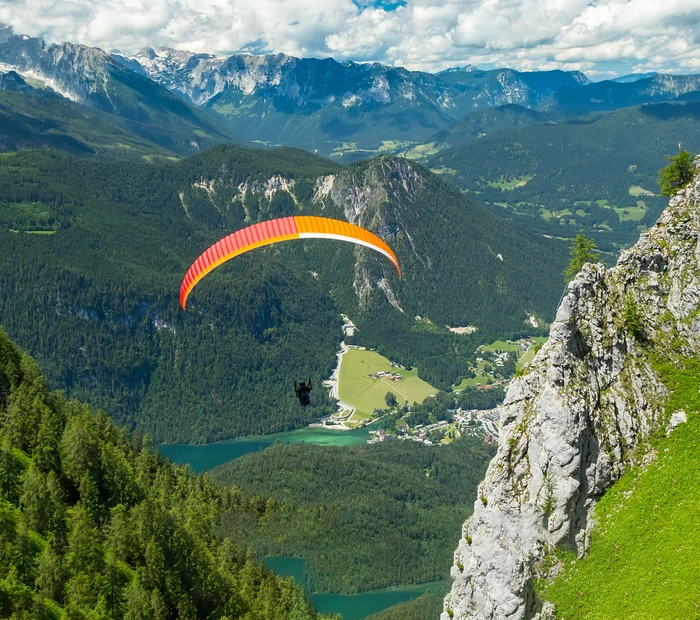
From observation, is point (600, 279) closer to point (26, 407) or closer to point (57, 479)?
point (57, 479)

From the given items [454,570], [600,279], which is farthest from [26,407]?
[600,279]

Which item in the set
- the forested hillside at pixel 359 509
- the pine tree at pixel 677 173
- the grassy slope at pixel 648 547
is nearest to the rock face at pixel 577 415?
the grassy slope at pixel 648 547

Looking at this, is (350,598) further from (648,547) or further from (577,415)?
(577,415)

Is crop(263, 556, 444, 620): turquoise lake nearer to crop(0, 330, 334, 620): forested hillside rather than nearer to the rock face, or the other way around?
crop(0, 330, 334, 620): forested hillside

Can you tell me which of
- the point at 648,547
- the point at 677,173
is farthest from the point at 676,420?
the point at 677,173

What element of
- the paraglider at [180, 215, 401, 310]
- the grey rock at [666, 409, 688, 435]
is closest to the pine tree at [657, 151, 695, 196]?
the grey rock at [666, 409, 688, 435]
